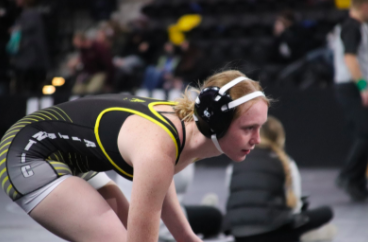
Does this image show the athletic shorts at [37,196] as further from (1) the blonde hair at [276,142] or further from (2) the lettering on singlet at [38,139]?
(1) the blonde hair at [276,142]

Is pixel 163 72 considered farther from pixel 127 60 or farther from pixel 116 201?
pixel 116 201

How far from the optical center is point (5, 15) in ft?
31.2

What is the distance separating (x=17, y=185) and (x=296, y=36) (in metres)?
6.82

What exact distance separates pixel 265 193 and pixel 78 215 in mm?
1709

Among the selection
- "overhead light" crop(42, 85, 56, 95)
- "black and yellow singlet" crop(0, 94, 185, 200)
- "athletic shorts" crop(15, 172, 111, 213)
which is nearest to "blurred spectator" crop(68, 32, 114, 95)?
"overhead light" crop(42, 85, 56, 95)

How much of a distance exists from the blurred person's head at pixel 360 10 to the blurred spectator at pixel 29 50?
4869 millimetres

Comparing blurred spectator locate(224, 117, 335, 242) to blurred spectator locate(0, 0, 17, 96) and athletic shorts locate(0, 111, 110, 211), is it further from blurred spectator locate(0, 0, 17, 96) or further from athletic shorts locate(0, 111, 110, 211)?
blurred spectator locate(0, 0, 17, 96)

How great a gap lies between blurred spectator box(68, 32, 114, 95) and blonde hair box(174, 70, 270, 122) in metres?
6.59

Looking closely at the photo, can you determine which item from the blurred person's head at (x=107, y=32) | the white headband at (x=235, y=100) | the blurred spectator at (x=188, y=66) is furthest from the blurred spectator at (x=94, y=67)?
the white headband at (x=235, y=100)

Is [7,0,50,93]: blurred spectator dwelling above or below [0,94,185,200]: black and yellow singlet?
above

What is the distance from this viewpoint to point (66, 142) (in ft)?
7.41

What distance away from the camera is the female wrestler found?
1975 mm

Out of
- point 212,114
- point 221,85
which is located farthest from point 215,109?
point 221,85

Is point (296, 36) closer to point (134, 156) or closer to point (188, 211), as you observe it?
point (188, 211)
